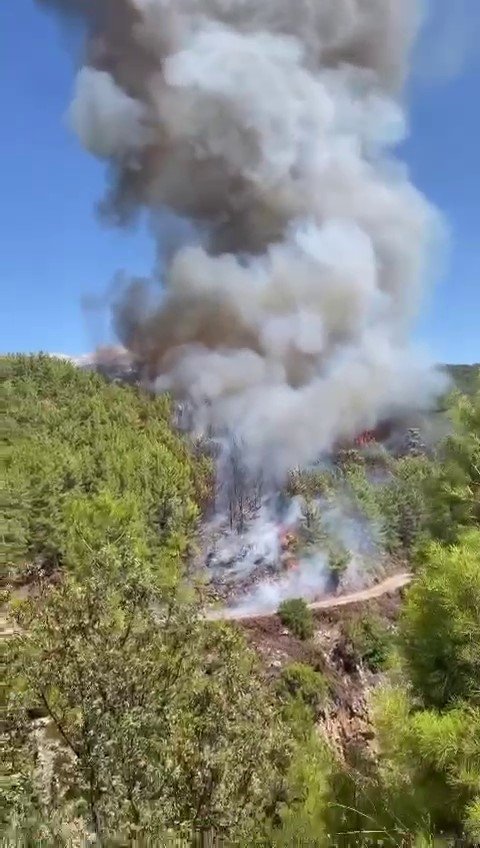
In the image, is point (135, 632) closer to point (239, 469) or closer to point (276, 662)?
point (276, 662)

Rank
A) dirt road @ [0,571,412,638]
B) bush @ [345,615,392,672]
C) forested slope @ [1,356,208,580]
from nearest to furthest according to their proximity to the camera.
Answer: forested slope @ [1,356,208,580]
bush @ [345,615,392,672]
dirt road @ [0,571,412,638]

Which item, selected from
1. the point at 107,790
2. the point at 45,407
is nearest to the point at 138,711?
the point at 107,790

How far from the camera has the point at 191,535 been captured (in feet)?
120

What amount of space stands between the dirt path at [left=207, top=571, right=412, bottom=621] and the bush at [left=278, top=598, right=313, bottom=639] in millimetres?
721

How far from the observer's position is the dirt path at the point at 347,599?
2839 centimetres

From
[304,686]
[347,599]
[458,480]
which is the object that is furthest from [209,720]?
[347,599]

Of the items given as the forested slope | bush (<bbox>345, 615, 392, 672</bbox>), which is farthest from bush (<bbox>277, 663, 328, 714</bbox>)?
the forested slope

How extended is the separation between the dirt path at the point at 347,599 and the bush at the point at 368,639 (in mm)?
2059

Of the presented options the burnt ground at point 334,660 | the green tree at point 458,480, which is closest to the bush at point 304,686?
the burnt ground at point 334,660

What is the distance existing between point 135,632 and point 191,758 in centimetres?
136

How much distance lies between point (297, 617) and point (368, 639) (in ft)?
9.93

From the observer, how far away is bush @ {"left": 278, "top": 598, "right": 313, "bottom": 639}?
27.0 metres

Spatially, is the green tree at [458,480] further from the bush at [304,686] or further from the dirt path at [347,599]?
the dirt path at [347,599]

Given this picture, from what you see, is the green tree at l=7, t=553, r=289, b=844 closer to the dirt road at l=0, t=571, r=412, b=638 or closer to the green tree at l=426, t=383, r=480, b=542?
the green tree at l=426, t=383, r=480, b=542
